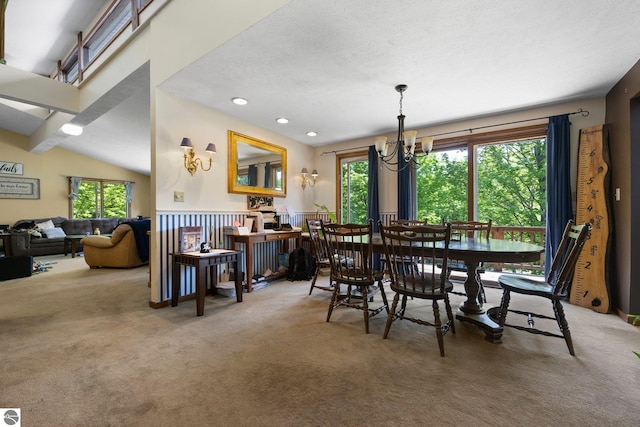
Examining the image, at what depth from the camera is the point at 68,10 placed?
379 cm

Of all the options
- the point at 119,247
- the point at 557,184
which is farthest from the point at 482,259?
the point at 119,247

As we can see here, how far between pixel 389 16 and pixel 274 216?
2.91 metres

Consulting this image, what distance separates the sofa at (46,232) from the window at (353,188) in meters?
6.43

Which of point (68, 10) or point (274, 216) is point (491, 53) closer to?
point (274, 216)

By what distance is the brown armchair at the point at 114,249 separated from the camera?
4.64m

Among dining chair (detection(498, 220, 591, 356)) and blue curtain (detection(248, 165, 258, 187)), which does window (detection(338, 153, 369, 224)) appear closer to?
blue curtain (detection(248, 165, 258, 187))

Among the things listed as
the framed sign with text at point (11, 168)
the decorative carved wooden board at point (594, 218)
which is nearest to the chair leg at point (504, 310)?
the decorative carved wooden board at point (594, 218)

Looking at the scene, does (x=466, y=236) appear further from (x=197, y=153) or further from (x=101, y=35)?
(x=101, y=35)

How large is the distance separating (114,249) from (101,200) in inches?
183

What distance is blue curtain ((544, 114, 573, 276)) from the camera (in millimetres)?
3146

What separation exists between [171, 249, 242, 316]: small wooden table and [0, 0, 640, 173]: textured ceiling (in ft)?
5.97

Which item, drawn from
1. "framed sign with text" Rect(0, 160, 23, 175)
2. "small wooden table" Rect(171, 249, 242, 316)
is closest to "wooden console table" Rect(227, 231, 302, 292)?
"small wooden table" Rect(171, 249, 242, 316)

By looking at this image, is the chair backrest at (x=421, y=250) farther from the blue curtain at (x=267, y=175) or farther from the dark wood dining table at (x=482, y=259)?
the blue curtain at (x=267, y=175)

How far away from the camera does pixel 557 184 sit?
10.5 ft
